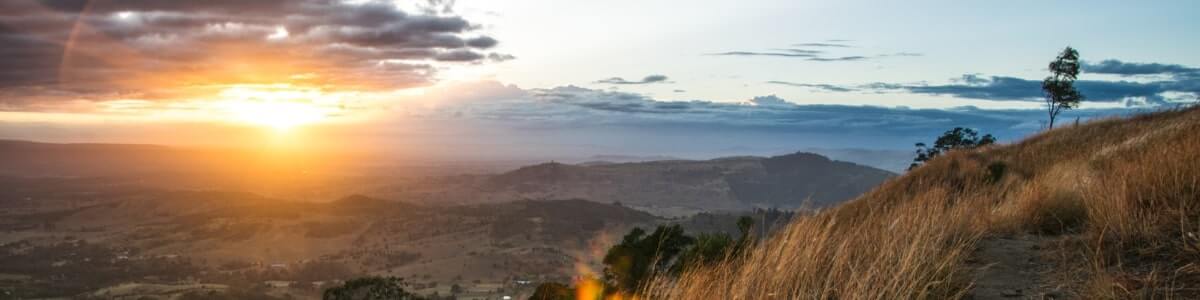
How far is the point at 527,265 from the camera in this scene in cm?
15000

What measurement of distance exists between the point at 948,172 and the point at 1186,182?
1714cm

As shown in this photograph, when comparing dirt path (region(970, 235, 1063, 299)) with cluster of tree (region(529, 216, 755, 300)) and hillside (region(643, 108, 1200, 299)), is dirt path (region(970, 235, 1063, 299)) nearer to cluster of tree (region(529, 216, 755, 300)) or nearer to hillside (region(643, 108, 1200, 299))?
hillside (region(643, 108, 1200, 299))

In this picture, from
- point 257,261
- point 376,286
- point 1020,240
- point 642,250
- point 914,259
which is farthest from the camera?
point 257,261

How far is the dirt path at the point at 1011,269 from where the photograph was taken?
4734 millimetres

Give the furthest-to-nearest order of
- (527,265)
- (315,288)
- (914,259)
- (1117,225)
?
1. (527,265)
2. (315,288)
3. (1117,225)
4. (914,259)

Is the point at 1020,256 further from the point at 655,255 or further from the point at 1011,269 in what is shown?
the point at 655,255

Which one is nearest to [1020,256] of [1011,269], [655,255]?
[1011,269]

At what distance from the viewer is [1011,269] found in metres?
5.47

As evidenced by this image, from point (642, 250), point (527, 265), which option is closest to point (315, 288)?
point (527, 265)

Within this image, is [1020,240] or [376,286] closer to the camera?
[1020,240]

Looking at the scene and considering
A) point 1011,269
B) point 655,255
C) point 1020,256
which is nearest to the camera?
point 1011,269

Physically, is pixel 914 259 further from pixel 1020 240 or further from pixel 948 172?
pixel 948 172

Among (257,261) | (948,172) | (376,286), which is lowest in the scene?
(257,261)

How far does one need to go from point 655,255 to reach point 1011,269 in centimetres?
318
